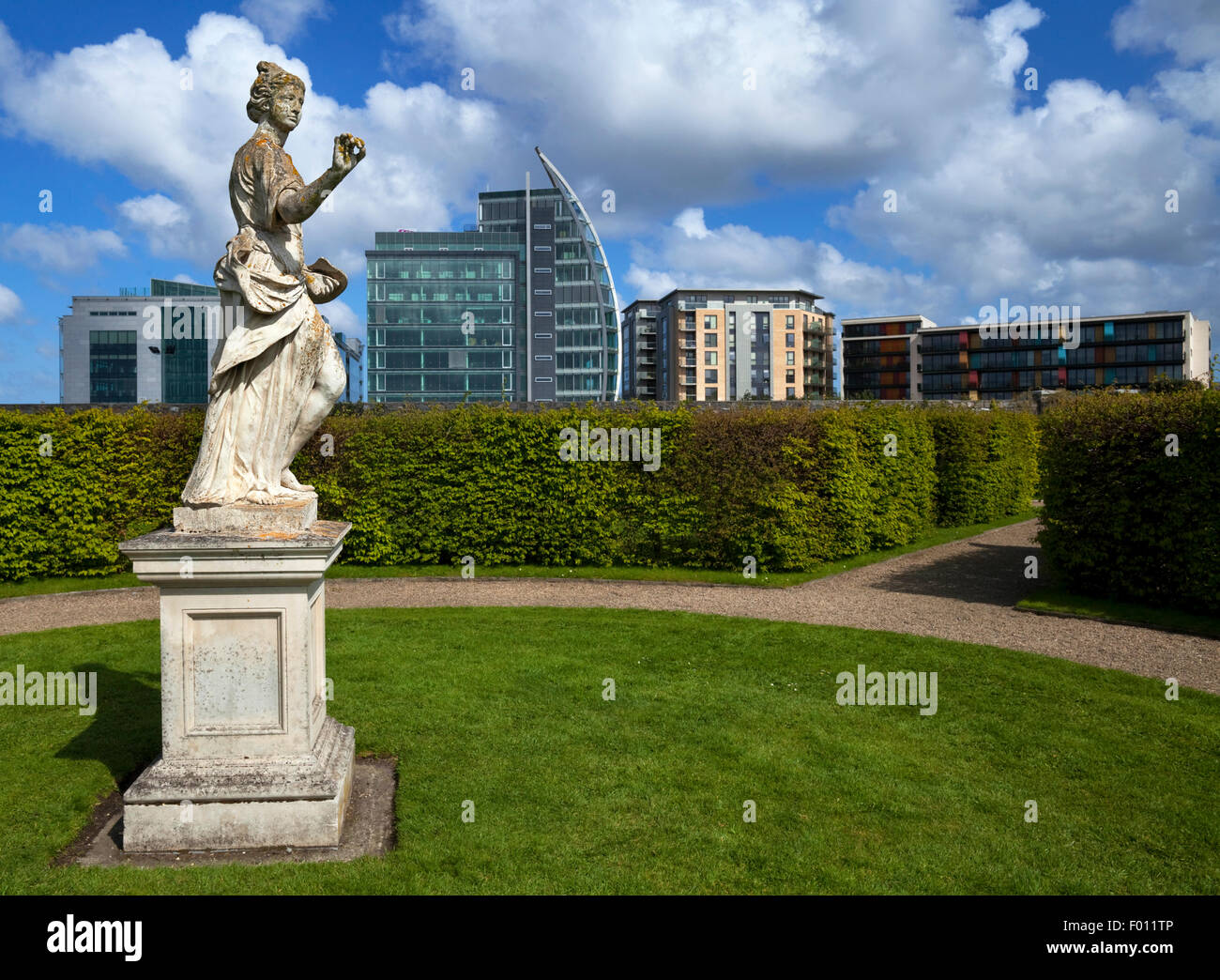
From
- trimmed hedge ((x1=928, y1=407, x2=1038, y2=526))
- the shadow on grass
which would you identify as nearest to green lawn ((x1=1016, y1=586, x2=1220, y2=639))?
trimmed hedge ((x1=928, y1=407, x2=1038, y2=526))

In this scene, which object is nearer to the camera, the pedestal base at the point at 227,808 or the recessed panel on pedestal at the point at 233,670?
the pedestal base at the point at 227,808

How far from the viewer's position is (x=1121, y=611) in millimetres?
11367

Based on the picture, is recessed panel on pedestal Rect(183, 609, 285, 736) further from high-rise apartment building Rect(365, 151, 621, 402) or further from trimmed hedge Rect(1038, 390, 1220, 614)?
high-rise apartment building Rect(365, 151, 621, 402)

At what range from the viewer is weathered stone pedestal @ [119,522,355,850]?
446cm

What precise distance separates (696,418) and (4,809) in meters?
11.8

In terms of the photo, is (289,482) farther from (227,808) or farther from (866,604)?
(866,604)

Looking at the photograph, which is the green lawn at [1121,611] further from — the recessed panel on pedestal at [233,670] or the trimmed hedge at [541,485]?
the recessed panel on pedestal at [233,670]

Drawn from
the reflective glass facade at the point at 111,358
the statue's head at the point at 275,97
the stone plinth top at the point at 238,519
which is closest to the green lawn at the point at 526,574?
the stone plinth top at the point at 238,519

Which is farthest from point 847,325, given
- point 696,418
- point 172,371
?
point 696,418

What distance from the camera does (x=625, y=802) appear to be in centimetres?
516

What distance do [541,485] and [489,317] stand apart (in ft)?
153

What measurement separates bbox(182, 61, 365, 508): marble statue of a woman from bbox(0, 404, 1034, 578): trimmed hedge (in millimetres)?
10121

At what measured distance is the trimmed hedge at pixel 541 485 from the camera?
47.6 feet

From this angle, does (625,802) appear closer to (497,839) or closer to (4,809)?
(497,839)
